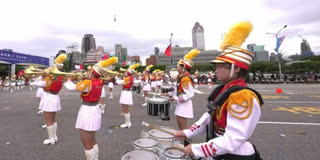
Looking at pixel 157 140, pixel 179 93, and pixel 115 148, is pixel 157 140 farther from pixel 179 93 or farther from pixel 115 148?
pixel 115 148

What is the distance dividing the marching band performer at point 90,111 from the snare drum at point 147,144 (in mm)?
1265

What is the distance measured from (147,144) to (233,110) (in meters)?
1.27

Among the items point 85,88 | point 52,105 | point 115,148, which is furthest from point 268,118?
point 52,105

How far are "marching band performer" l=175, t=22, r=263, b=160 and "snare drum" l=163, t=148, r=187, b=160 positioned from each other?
23 centimetres

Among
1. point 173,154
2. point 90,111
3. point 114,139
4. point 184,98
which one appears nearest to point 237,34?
point 173,154

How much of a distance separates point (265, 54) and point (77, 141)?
14887 centimetres

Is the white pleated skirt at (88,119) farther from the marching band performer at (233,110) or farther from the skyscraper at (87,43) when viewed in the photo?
the skyscraper at (87,43)

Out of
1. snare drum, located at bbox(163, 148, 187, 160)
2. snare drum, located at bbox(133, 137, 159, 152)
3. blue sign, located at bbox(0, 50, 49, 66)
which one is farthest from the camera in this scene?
blue sign, located at bbox(0, 50, 49, 66)

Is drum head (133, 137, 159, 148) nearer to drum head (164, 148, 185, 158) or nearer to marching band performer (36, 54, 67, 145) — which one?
drum head (164, 148, 185, 158)

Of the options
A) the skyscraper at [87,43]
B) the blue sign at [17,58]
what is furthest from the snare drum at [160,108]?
the skyscraper at [87,43]

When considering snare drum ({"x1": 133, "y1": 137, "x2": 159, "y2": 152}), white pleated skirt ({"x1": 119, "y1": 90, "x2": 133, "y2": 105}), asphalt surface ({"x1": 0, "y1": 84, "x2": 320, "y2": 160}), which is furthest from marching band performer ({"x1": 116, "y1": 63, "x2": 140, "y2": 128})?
snare drum ({"x1": 133, "y1": 137, "x2": 159, "y2": 152})

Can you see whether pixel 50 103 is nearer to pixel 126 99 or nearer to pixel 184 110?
pixel 126 99

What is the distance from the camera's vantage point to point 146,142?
2238mm

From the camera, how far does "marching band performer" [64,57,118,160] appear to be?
3043 mm
